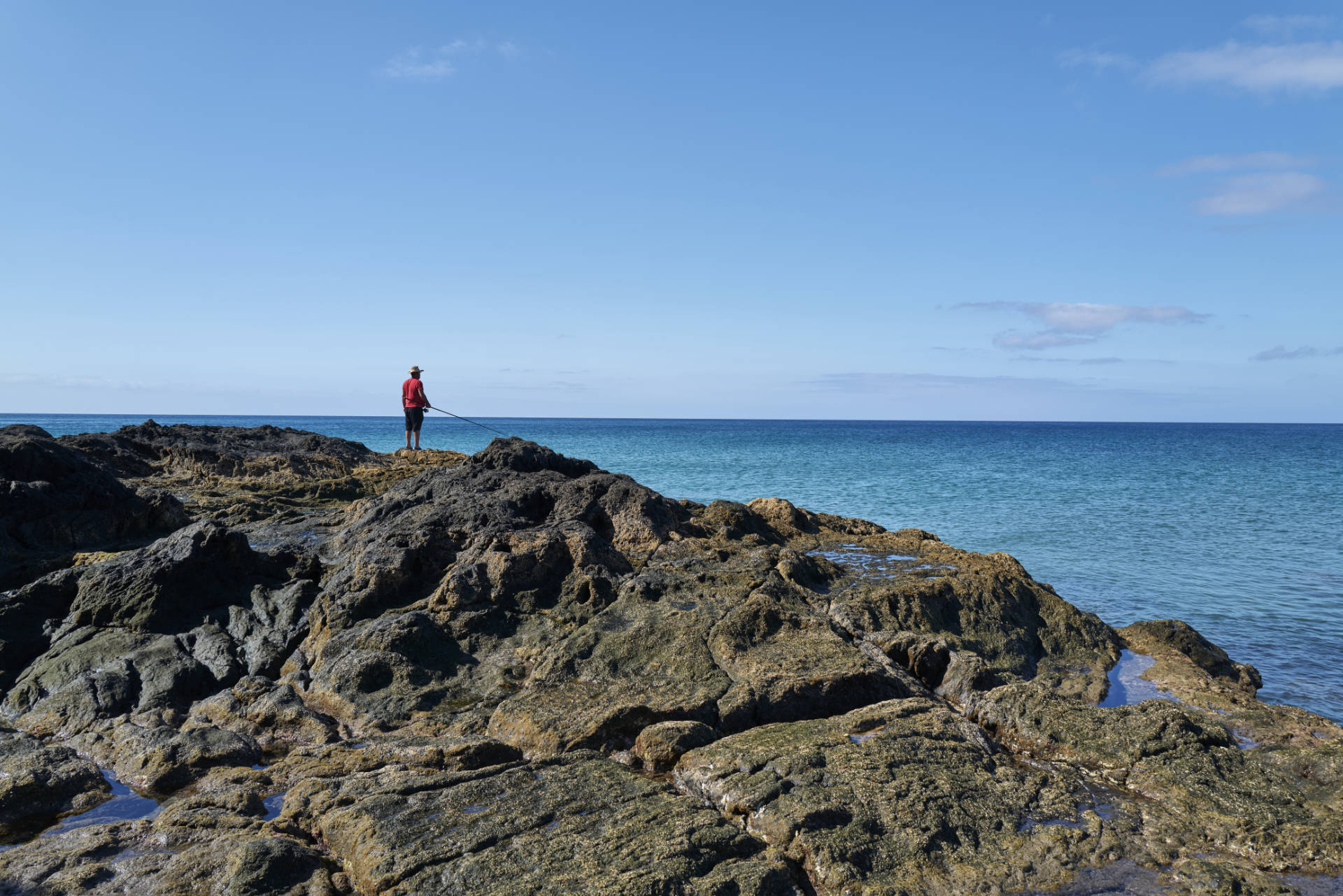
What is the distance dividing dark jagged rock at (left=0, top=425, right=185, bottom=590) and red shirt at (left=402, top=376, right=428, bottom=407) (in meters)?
7.39

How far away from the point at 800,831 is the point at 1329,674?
8.73 metres

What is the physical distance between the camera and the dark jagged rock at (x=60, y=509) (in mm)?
9547

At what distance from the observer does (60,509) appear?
10.4 metres

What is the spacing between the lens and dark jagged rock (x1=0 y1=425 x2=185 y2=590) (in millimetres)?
9547

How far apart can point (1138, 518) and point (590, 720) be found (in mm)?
24603

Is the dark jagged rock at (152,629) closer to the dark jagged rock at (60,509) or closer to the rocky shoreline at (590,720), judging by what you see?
the rocky shoreline at (590,720)

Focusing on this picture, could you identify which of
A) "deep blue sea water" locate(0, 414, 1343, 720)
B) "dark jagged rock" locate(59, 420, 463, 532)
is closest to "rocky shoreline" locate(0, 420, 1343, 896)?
"dark jagged rock" locate(59, 420, 463, 532)

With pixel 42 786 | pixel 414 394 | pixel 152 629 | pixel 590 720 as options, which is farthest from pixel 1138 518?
pixel 42 786

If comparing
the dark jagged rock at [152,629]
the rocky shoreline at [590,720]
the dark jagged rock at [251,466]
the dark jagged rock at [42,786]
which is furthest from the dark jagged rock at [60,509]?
the dark jagged rock at [42,786]

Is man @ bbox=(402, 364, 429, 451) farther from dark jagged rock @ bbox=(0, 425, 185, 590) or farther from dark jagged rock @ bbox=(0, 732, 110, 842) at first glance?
dark jagged rock @ bbox=(0, 732, 110, 842)

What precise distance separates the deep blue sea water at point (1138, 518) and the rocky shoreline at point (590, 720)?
3.80 metres

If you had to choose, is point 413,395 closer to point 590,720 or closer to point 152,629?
point 152,629

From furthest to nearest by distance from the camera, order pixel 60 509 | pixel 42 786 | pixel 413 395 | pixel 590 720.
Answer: pixel 413 395 < pixel 60 509 < pixel 590 720 < pixel 42 786

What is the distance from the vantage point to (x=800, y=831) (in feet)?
15.0
